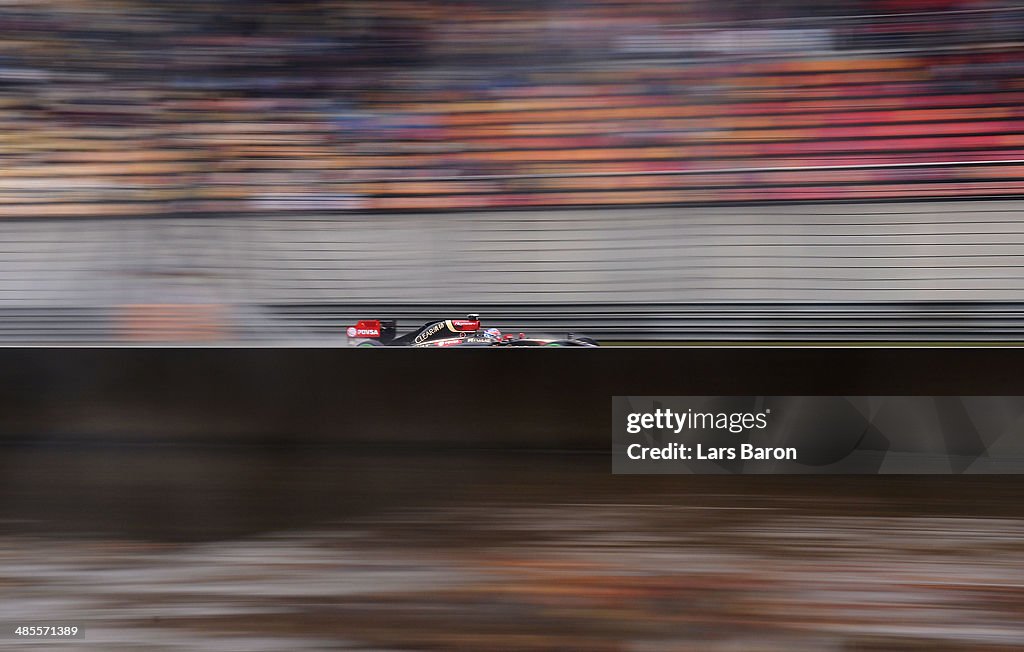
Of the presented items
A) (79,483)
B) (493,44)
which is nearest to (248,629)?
(79,483)

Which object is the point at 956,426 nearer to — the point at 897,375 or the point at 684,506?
the point at 897,375

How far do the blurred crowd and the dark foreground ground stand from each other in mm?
5256

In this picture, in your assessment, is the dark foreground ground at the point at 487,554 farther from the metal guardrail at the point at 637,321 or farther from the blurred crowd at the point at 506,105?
the blurred crowd at the point at 506,105

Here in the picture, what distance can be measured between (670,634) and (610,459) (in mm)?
2297

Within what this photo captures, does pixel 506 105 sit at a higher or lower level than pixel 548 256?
higher

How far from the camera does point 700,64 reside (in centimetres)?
999

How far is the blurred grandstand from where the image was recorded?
939 centimetres

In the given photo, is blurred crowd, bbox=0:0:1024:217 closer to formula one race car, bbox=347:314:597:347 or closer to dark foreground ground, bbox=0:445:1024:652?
formula one race car, bbox=347:314:597:347

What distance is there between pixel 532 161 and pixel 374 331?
3854 mm

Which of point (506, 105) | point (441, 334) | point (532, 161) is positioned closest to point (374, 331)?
point (441, 334)

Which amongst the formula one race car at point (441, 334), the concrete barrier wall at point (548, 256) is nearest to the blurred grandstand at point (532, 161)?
the concrete barrier wall at point (548, 256)

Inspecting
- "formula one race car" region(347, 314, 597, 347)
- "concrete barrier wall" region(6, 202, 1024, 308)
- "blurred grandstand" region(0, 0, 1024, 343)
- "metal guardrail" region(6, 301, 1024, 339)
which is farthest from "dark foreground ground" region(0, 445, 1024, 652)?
"blurred grandstand" region(0, 0, 1024, 343)

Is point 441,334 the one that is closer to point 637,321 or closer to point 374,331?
point 374,331

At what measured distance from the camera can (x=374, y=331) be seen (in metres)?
6.94
